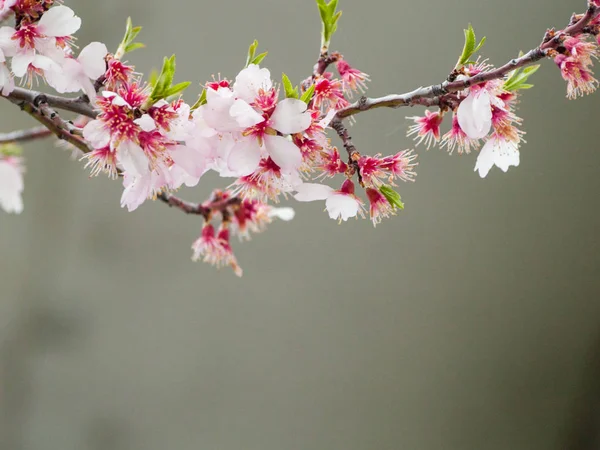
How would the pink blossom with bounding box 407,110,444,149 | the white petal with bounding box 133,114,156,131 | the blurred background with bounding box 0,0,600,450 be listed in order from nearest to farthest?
the white petal with bounding box 133,114,156,131, the pink blossom with bounding box 407,110,444,149, the blurred background with bounding box 0,0,600,450

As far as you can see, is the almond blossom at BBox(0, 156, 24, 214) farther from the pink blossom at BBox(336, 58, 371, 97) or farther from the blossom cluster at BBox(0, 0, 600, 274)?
the pink blossom at BBox(336, 58, 371, 97)

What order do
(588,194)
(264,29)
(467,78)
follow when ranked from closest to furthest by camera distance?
(467,78) → (264,29) → (588,194)

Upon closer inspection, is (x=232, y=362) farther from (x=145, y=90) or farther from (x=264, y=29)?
(x=145, y=90)

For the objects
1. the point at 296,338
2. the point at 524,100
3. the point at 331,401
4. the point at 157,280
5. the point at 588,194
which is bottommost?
the point at 331,401

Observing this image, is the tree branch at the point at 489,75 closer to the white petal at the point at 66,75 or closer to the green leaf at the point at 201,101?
the green leaf at the point at 201,101

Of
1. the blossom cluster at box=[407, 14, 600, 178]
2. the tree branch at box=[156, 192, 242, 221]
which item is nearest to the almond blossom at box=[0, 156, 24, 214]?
the tree branch at box=[156, 192, 242, 221]

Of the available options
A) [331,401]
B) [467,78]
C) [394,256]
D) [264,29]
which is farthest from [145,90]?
[331,401]

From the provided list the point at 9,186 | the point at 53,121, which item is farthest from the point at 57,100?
the point at 9,186
